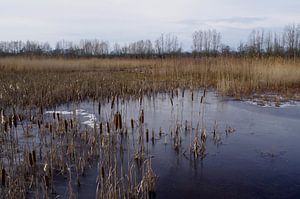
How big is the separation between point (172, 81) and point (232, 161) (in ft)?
29.0

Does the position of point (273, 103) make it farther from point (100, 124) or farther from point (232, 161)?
point (100, 124)

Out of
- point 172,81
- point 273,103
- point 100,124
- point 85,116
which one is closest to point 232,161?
point 100,124

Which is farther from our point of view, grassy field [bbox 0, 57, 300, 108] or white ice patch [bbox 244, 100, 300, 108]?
white ice patch [bbox 244, 100, 300, 108]

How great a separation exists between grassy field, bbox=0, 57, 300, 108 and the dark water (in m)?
2.28

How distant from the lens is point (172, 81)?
44.8 ft

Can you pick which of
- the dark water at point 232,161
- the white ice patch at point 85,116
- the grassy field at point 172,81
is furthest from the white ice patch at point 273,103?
the white ice patch at point 85,116

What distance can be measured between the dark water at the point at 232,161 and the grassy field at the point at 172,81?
2283mm

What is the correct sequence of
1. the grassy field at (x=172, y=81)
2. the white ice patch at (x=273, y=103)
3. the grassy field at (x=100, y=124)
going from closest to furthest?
1. the grassy field at (x=100, y=124)
2. the grassy field at (x=172, y=81)
3. the white ice patch at (x=273, y=103)

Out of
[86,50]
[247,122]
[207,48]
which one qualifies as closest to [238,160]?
[247,122]

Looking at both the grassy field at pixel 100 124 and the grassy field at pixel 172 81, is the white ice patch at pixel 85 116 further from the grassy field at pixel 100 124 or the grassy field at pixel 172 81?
the grassy field at pixel 172 81

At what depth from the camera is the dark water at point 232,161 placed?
401 cm

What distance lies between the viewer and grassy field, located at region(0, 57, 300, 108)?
9.74m

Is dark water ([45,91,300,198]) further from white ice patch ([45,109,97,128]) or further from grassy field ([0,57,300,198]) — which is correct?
grassy field ([0,57,300,198])

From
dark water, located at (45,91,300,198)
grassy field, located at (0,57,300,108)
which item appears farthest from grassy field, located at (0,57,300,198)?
dark water, located at (45,91,300,198)
